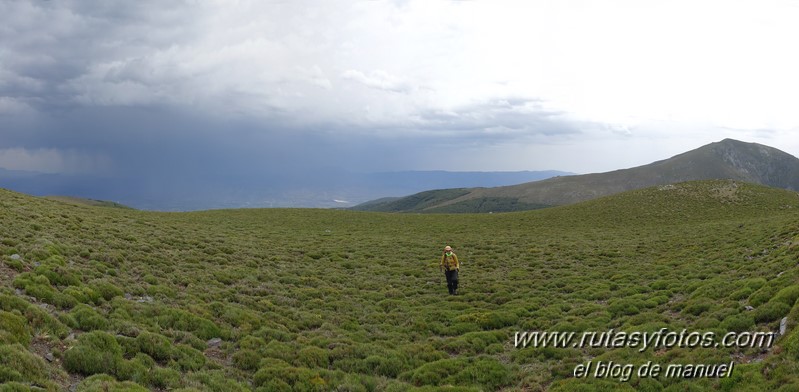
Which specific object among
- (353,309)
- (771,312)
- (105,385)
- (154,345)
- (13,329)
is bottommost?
(353,309)

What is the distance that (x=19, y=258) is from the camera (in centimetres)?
1852

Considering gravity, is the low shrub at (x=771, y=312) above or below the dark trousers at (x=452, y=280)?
above

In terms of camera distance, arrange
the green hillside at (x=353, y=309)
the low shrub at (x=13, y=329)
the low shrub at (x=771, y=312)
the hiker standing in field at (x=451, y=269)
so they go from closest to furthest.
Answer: the low shrub at (x=13, y=329) < the green hillside at (x=353, y=309) < the low shrub at (x=771, y=312) < the hiker standing in field at (x=451, y=269)

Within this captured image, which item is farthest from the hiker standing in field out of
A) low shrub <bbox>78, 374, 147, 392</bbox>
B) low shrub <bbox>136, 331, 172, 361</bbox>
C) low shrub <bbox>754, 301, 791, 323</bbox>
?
low shrub <bbox>78, 374, 147, 392</bbox>

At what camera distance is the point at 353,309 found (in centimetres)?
2292

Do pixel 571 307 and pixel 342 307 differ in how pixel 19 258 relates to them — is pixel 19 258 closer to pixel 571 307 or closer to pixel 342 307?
pixel 342 307

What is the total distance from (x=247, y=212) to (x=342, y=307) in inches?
2175

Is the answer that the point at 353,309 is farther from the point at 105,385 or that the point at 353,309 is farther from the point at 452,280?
the point at 105,385

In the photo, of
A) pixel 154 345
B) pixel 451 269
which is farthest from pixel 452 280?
pixel 154 345

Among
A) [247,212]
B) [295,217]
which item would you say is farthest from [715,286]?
[247,212]

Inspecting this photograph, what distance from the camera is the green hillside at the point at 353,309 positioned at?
40.4ft

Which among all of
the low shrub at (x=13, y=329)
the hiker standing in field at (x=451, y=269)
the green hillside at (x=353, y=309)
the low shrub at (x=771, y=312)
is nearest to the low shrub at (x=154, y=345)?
the green hillside at (x=353, y=309)

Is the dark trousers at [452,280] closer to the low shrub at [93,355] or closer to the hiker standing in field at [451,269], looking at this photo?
the hiker standing in field at [451,269]

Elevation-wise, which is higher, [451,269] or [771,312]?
[771,312]
